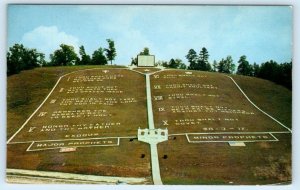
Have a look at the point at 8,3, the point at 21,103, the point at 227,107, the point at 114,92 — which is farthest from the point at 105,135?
the point at 8,3

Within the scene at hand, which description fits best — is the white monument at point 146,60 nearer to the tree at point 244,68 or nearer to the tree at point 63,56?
the tree at point 63,56

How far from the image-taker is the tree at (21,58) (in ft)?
42.6

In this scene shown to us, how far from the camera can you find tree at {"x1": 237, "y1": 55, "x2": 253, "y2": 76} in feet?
44.5

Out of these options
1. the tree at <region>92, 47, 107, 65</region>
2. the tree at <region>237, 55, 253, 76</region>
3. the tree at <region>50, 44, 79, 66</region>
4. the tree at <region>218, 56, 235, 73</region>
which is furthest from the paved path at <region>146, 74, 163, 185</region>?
the tree at <region>237, 55, 253, 76</region>

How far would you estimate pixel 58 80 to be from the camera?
1461cm

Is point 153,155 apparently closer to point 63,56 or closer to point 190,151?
point 190,151

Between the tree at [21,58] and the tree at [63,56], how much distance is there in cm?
35

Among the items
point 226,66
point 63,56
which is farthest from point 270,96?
point 63,56

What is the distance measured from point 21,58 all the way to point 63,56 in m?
1.19

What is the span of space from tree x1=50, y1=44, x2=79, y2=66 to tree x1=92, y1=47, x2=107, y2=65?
56 centimetres

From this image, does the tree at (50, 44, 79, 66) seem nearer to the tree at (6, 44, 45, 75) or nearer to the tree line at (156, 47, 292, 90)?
the tree at (6, 44, 45, 75)

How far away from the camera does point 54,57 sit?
44.9ft

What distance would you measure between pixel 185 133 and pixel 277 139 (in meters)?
2.46

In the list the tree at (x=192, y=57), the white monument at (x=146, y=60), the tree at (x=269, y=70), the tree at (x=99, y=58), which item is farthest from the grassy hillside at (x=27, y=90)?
the tree at (x=269, y=70)
